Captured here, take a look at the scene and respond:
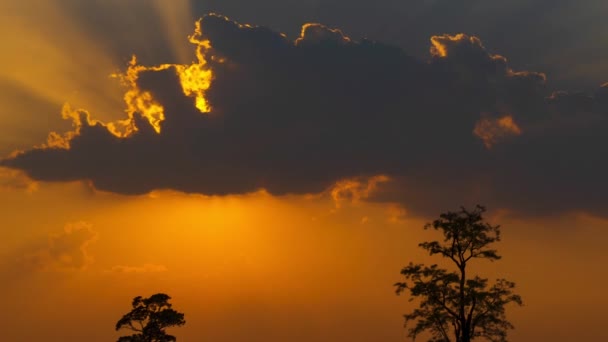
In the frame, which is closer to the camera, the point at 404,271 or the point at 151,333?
the point at 404,271

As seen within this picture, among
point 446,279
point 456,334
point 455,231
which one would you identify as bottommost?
point 456,334

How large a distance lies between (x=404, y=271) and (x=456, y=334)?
256 inches

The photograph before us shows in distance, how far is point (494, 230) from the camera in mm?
54062

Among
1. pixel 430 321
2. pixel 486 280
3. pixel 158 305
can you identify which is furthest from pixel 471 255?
pixel 158 305

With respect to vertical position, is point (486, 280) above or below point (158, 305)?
below

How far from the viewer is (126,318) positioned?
82750 millimetres

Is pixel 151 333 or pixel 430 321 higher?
pixel 151 333

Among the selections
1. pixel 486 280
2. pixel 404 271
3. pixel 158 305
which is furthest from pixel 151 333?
pixel 486 280

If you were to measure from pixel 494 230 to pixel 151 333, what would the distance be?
47796 mm

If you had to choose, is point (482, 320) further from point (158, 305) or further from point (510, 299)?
point (158, 305)

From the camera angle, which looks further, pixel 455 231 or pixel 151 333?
pixel 151 333

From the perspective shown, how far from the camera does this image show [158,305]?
3322 inches

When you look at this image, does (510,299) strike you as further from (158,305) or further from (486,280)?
(158,305)

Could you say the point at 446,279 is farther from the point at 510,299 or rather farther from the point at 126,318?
the point at 126,318
